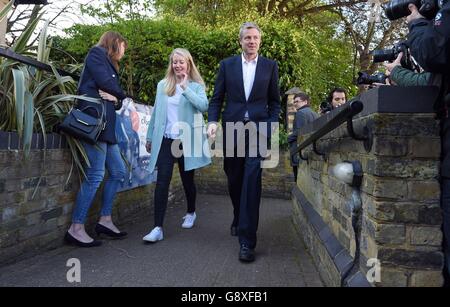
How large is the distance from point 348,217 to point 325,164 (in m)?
0.94

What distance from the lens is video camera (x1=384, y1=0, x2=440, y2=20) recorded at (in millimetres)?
1874

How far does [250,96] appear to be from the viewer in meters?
3.74

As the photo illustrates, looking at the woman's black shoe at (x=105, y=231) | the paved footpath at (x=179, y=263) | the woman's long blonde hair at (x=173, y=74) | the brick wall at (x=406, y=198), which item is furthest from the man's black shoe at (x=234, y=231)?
the brick wall at (x=406, y=198)

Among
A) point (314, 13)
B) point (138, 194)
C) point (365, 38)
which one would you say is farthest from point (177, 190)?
point (365, 38)

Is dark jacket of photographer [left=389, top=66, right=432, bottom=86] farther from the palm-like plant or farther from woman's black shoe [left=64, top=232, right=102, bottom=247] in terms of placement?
woman's black shoe [left=64, top=232, right=102, bottom=247]

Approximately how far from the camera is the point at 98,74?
3.71 m

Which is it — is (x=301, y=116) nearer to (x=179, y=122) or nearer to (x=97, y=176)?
(x=179, y=122)

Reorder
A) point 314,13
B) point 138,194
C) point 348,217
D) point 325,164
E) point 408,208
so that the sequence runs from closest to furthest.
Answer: point 408,208 < point 348,217 < point 325,164 < point 138,194 < point 314,13

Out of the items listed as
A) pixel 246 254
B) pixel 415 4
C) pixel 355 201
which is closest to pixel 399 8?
pixel 415 4

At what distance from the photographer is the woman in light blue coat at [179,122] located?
164 inches

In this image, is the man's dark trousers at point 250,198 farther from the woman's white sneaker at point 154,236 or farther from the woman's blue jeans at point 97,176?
the woman's blue jeans at point 97,176

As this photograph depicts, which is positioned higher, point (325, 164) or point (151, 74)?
point (151, 74)
